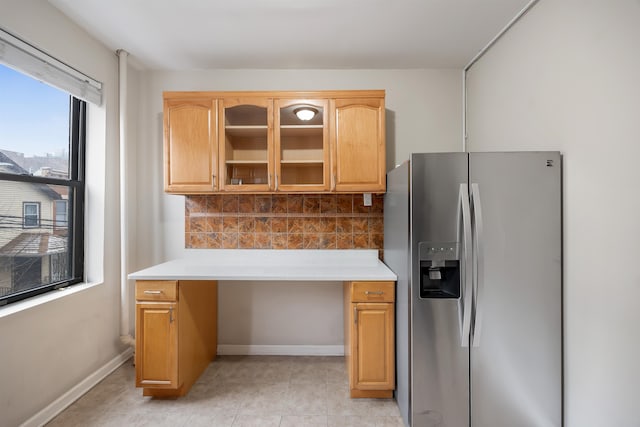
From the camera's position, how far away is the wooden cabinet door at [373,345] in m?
1.92

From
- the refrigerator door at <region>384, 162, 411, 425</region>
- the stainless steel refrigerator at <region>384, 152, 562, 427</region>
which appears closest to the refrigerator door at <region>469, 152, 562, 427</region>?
the stainless steel refrigerator at <region>384, 152, 562, 427</region>

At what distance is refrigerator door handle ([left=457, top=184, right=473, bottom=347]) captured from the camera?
1.55 metres

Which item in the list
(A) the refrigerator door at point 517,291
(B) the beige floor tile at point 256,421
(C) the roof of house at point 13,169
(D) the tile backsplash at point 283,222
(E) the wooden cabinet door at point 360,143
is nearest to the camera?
(A) the refrigerator door at point 517,291

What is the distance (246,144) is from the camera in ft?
7.85

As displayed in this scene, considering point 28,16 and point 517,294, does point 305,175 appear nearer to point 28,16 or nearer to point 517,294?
point 517,294

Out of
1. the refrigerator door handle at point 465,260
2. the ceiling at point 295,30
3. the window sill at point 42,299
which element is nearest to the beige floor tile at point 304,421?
the refrigerator door handle at point 465,260

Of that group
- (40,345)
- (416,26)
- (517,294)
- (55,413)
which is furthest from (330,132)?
(55,413)

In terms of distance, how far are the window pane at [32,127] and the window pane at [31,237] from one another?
124 mm

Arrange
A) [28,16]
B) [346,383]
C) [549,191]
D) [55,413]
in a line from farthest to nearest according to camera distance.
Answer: [346,383]
[55,413]
[28,16]
[549,191]

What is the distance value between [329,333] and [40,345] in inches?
78.5

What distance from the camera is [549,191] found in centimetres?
154

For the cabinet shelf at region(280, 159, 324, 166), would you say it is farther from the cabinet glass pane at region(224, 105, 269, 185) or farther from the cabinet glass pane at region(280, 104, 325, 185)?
the cabinet glass pane at region(224, 105, 269, 185)

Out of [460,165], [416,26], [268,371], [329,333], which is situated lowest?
[268,371]

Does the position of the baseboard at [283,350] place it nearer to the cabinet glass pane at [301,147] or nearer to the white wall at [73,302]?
the white wall at [73,302]
